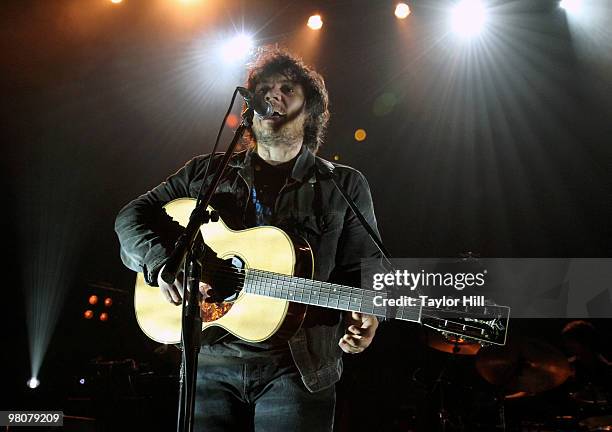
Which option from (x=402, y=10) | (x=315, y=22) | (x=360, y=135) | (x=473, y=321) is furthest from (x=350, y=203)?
(x=315, y=22)

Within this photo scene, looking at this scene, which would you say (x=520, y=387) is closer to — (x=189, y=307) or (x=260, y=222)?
(x=260, y=222)

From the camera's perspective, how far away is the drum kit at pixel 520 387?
18.4 ft

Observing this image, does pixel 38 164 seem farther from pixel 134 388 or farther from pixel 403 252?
pixel 403 252

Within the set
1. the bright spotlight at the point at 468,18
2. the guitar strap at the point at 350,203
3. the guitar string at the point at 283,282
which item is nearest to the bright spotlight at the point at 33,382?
the guitar string at the point at 283,282

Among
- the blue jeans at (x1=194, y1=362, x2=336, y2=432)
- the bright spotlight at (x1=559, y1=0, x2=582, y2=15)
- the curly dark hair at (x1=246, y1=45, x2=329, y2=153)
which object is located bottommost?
the blue jeans at (x1=194, y1=362, x2=336, y2=432)

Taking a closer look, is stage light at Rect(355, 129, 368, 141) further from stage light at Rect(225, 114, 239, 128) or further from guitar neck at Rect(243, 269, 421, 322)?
guitar neck at Rect(243, 269, 421, 322)

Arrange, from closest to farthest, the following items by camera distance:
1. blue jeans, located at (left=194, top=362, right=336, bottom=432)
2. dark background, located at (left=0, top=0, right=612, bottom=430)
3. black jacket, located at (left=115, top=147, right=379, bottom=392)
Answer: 1. blue jeans, located at (left=194, top=362, right=336, bottom=432)
2. black jacket, located at (left=115, top=147, right=379, bottom=392)
3. dark background, located at (left=0, top=0, right=612, bottom=430)

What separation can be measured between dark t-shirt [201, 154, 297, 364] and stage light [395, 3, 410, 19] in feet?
10.6

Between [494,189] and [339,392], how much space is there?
3010 mm

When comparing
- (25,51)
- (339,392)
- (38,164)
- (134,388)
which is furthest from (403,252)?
(25,51)

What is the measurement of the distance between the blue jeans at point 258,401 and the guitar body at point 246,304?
0.56ft

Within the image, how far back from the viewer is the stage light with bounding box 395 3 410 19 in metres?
5.49

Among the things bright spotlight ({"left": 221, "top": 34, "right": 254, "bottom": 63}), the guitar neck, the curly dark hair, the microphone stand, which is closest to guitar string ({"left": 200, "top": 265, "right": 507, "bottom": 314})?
the guitar neck

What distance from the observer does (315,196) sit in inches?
113
